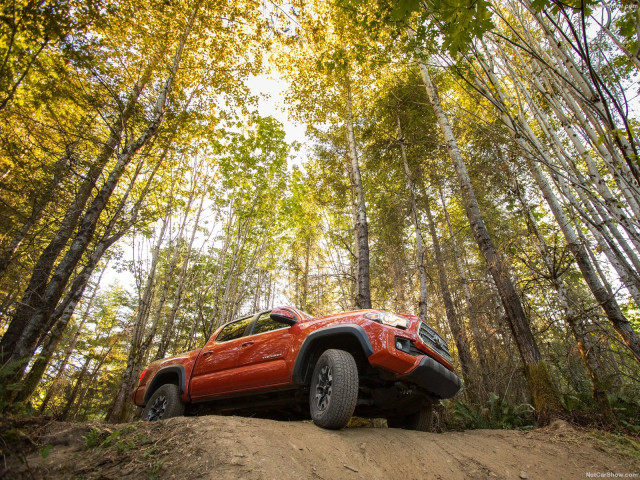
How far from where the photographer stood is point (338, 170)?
11797mm

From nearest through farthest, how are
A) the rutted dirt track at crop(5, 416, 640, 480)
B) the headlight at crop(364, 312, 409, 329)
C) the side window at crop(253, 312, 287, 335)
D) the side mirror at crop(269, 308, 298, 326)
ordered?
the rutted dirt track at crop(5, 416, 640, 480), the headlight at crop(364, 312, 409, 329), the side mirror at crop(269, 308, 298, 326), the side window at crop(253, 312, 287, 335)

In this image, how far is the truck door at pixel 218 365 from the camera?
13.5 feet

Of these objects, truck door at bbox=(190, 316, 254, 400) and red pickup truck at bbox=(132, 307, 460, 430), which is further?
truck door at bbox=(190, 316, 254, 400)

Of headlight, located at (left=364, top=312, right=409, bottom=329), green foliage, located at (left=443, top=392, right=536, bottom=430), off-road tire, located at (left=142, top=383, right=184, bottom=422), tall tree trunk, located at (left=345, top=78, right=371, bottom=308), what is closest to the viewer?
headlight, located at (left=364, top=312, right=409, bottom=329)

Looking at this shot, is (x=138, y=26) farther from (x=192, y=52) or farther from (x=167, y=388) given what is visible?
(x=167, y=388)

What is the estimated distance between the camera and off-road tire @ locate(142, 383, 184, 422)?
4.41 metres

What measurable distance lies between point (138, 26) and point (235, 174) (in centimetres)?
495

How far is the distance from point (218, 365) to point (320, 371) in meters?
1.80

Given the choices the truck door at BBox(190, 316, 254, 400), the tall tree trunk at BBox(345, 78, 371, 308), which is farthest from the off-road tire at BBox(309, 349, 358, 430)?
the tall tree trunk at BBox(345, 78, 371, 308)

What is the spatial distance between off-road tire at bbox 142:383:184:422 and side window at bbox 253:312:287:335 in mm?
1615

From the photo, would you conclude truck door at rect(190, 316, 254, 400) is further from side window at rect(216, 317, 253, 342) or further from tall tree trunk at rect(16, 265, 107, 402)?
tall tree trunk at rect(16, 265, 107, 402)

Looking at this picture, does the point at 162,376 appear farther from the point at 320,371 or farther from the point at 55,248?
the point at 55,248

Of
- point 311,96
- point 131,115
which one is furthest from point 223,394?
point 311,96

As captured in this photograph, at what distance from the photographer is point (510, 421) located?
16.5 feet
